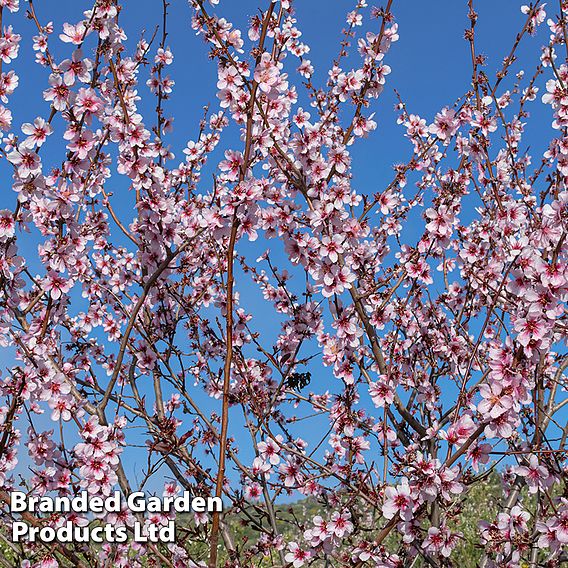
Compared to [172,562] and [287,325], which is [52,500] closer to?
[172,562]

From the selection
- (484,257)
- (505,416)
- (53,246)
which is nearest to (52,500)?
(53,246)

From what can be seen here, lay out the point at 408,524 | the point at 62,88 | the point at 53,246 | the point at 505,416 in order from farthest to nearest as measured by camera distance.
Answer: the point at 53,246, the point at 62,88, the point at 408,524, the point at 505,416

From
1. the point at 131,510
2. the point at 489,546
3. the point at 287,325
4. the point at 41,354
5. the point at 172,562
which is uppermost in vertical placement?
the point at 287,325

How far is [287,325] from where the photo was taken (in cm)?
524

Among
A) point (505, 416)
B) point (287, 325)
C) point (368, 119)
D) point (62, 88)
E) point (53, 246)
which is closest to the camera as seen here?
point (505, 416)

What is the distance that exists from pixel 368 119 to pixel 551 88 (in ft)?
5.28

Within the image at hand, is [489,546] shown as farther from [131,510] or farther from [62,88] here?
[62,88]

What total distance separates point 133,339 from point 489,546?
304 centimetres

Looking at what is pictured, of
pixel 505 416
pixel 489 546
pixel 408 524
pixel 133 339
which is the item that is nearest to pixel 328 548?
pixel 408 524

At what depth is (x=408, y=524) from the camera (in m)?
3.60

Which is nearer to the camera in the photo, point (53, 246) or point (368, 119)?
point (53, 246)

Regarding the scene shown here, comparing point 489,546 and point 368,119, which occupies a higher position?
point 368,119

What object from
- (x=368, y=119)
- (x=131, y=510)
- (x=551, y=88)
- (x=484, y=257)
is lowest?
(x=131, y=510)

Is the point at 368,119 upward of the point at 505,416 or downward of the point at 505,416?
upward
